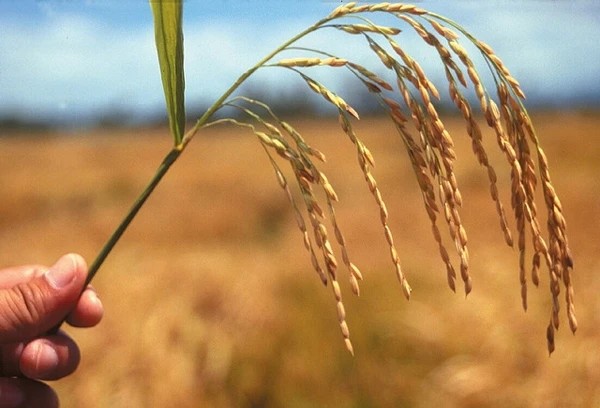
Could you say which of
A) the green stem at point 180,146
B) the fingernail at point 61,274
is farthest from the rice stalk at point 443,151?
the fingernail at point 61,274

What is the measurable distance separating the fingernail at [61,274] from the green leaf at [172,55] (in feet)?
0.46

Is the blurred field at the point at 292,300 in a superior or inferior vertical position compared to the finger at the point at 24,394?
inferior

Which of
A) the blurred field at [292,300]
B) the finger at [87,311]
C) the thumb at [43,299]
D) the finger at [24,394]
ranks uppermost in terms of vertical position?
the thumb at [43,299]

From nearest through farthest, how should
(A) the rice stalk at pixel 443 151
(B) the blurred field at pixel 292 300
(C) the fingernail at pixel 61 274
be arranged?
1. (A) the rice stalk at pixel 443 151
2. (C) the fingernail at pixel 61 274
3. (B) the blurred field at pixel 292 300

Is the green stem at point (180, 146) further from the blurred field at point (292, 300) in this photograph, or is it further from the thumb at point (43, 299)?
→ the blurred field at point (292, 300)

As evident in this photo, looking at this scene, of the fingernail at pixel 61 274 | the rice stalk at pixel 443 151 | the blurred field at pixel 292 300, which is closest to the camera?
the rice stalk at pixel 443 151

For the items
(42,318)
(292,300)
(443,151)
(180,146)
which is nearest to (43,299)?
(42,318)

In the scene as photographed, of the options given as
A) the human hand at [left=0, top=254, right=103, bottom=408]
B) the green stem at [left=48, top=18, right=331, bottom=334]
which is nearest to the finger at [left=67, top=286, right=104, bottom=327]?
the human hand at [left=0, top=254, right=103, bottom=408]

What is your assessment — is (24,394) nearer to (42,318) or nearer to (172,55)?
(42,318)

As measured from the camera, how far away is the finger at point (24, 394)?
1.60 ft

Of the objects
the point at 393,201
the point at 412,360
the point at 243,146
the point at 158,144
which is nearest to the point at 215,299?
the point at 412,360

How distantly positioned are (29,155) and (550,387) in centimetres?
133

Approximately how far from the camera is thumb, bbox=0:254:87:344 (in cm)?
44

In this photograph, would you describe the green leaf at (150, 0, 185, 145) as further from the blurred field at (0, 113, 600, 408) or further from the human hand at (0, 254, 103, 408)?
the blurred field at (0, 113, 600, 408)
